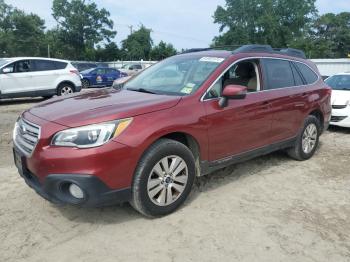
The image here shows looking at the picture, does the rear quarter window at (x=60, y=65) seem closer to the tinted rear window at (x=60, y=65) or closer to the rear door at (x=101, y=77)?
the tinted rear window at (x=60, y=65)

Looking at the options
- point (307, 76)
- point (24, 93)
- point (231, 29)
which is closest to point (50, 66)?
point (24, 93)

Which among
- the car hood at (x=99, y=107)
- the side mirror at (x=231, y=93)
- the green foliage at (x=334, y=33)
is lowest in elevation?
the car hood at (x=99, y=107)

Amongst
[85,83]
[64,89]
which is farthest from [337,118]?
[85,83]

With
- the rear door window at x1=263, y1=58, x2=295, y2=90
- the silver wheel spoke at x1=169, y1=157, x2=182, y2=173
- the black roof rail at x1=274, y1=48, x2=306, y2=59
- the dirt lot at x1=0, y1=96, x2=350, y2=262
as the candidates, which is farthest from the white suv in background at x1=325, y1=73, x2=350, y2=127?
the silver wheel spoke at x1=169, y1=157, x2=182, y2=173

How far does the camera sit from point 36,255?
322 centimetres

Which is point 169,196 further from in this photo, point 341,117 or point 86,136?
point 341,117

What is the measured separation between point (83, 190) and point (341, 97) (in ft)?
23.3

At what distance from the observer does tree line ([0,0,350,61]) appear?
61812mm

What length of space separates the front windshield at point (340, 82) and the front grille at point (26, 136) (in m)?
7.86

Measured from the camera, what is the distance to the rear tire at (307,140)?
231 inches

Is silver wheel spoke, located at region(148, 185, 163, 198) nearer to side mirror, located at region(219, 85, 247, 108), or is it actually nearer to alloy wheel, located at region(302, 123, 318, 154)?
side mirror, located at region(219, 85, 247, 108)

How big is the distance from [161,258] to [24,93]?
10994mm

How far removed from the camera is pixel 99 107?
12.3 feet

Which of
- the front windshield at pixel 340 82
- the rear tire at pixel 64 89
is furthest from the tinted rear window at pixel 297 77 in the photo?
the rear tire at pixel 64 89
